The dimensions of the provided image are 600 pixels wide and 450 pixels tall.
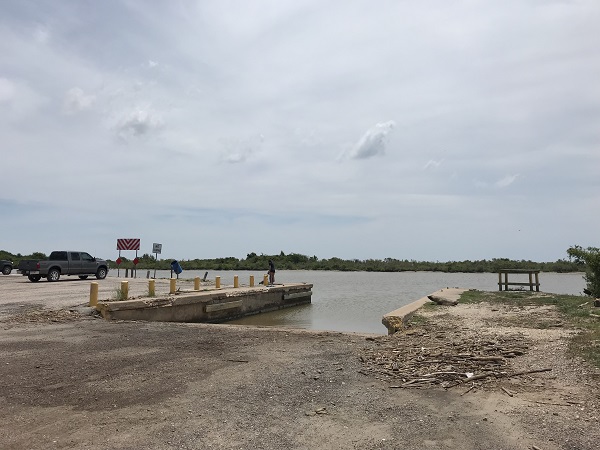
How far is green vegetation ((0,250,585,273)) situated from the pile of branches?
7434 centimetres

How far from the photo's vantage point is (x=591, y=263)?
67.2ft

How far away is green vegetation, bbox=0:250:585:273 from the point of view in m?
83.9

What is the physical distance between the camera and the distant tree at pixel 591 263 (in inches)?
797

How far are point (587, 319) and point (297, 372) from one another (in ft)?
29.3

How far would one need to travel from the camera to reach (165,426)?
5.30 metres

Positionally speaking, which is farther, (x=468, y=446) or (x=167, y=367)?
(x=167, y=367)

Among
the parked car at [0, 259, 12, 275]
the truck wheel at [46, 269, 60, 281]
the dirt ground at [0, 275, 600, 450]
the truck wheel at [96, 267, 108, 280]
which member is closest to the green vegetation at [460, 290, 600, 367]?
the dirt ground at [0, 275, 600, 450]

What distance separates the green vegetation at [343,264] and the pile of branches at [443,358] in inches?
2927

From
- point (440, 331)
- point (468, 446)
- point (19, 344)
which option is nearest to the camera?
point (468, 446)

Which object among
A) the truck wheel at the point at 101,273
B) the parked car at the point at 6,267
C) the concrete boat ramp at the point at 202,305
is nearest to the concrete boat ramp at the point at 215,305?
the concrete boat ramp at the point at 202,305

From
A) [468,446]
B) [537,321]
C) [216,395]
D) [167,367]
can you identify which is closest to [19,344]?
[167,367]

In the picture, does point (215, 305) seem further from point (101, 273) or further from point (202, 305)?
point (101, 273)

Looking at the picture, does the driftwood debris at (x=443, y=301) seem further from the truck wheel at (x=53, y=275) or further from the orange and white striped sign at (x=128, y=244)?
the orange and white striped sign at (x=128, y=244)

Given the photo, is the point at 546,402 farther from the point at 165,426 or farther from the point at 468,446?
the point at 165,426
